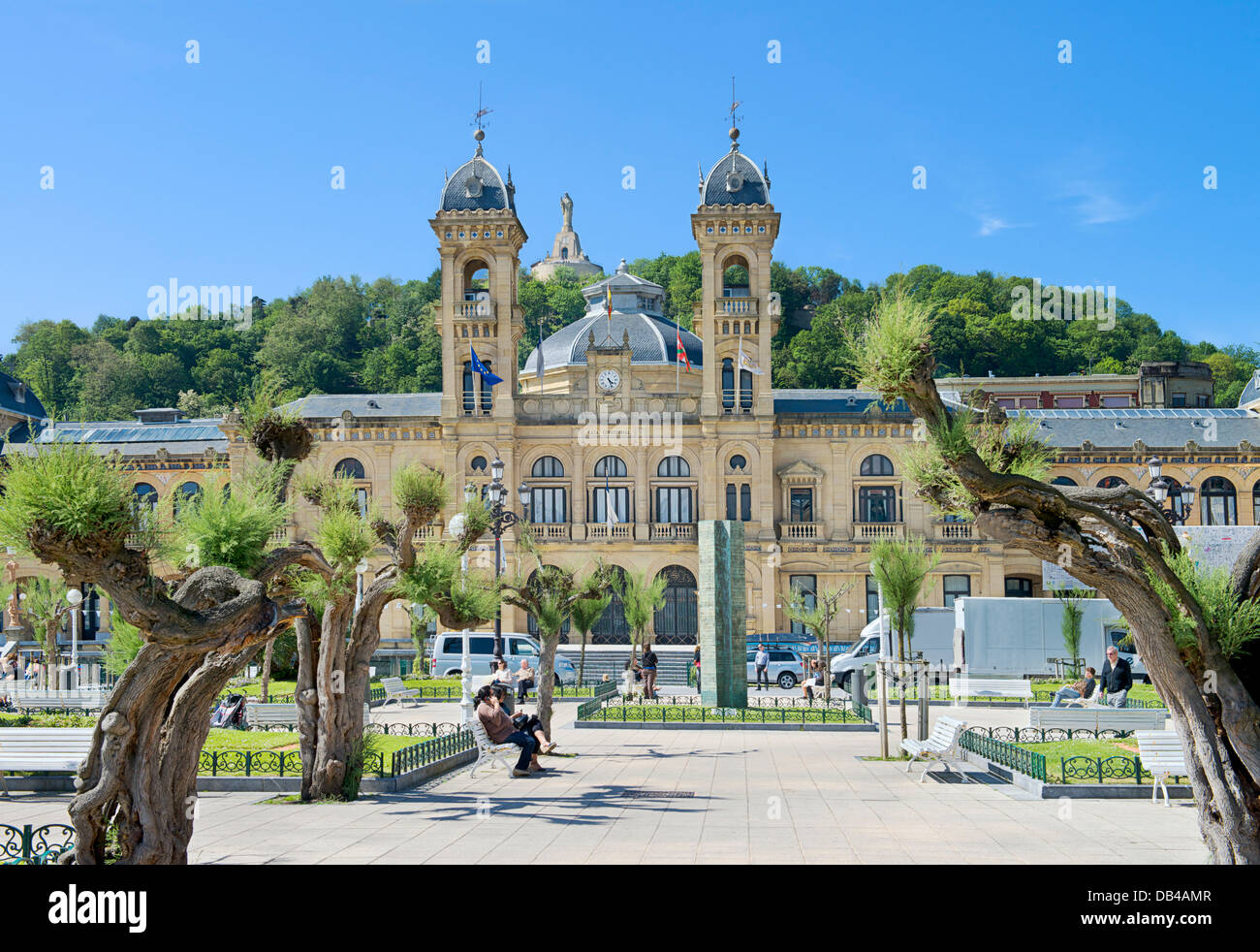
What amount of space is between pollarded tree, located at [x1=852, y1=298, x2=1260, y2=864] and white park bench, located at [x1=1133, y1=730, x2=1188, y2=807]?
635cm

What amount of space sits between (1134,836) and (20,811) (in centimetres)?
1462

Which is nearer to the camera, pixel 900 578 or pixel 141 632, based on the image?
pixel 141 632

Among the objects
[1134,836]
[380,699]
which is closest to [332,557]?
[1134,836]

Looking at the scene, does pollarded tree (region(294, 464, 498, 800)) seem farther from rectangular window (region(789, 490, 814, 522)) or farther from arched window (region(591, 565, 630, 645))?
rectangular window (region(789, 490, 814, 522))

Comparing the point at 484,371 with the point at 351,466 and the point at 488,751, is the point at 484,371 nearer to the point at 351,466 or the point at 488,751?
the point at 351,466

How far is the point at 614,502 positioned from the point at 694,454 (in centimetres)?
447

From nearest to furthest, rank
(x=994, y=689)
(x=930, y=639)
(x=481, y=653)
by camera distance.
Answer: (x=994, y=689) < (x=930, y=639) < (x=481, y=653)

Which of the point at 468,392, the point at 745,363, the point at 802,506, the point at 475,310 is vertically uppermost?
the point at 475,310

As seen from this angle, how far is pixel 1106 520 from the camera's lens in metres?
10.9

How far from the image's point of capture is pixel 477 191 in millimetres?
56688

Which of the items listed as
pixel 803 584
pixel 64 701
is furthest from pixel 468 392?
pixel 64 701

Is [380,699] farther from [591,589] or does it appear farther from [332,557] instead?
[332,557]

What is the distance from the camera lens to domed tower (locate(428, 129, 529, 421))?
2201 inches

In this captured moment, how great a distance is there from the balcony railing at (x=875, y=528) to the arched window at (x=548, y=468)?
14463mm
